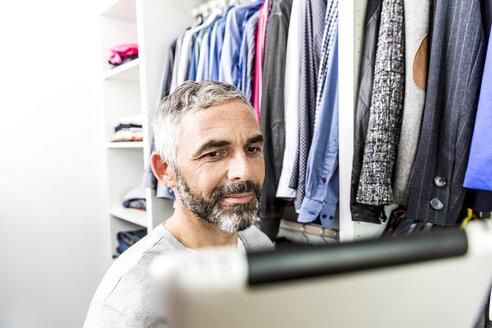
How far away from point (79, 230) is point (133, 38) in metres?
1.16

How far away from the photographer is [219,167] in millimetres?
749

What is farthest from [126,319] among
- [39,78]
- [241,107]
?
[39,78]

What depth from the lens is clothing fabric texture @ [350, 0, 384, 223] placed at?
86 centimetres

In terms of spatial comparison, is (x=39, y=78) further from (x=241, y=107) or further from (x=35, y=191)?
(x=241, y=107)

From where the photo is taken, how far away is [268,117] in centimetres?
109

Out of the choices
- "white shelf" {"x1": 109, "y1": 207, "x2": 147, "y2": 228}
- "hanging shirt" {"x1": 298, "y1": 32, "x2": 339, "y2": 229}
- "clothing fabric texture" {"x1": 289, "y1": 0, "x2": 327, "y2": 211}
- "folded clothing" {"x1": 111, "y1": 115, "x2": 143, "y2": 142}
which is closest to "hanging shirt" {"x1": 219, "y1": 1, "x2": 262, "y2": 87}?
"clothing fabric texture" {"x1": 289, "y1": 0, "x2": 327, "y2": 211}

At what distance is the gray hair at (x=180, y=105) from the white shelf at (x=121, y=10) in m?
1.28

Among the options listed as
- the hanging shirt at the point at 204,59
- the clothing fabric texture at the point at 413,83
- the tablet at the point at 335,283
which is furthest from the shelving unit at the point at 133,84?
the tablet at the point at 335,283

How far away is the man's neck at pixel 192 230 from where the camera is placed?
2.52ft

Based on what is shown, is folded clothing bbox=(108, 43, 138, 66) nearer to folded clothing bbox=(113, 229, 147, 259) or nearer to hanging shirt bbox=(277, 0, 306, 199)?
folded clothing bbox=(113, 229, 147, 259)

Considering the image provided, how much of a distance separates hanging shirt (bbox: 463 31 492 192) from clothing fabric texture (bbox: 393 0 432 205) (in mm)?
133

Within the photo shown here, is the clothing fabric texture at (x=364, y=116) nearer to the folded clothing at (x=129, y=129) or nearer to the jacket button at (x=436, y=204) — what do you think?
the jacket button at (x=436, y=204)

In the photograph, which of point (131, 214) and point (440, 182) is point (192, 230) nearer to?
point (440, 182)

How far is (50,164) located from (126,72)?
2.06ft
